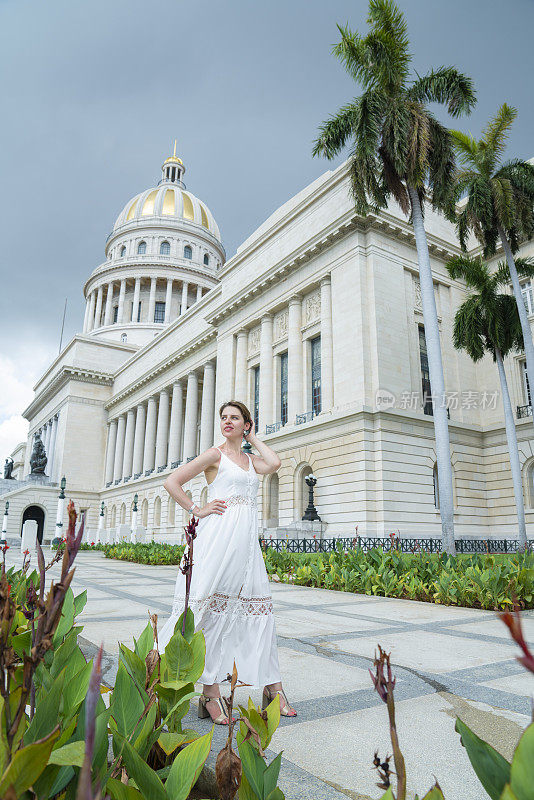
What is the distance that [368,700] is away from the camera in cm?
327

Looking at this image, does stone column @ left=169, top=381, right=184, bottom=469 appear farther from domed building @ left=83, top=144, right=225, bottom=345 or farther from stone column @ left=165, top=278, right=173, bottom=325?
stone column @ left=165, top=278, right=173, bottom=325

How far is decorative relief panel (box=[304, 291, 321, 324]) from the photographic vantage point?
92.6ft

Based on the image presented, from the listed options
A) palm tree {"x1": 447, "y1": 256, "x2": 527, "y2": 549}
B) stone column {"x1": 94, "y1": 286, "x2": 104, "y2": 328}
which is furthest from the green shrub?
stone column {"x1": 94, "y1": 286, "x2": 104, "y2": 328}

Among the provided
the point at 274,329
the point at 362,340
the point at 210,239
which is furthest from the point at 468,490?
the point at 210,239

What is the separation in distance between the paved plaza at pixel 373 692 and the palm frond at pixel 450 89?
1675cm

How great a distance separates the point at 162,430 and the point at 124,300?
94.7ft

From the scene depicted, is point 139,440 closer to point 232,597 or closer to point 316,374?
point 316,374

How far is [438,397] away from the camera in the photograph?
57.2 ft

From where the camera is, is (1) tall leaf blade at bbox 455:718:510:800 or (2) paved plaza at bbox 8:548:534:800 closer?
(1) tall leaf blade at bbox 455:718:510:800

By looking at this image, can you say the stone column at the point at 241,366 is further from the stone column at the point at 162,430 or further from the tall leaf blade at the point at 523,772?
the tall leaf blade at the point at 523,772

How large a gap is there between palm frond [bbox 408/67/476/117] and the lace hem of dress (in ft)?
63.5

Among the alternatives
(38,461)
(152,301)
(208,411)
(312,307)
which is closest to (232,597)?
Result: (312,307)

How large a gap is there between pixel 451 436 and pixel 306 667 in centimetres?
2364

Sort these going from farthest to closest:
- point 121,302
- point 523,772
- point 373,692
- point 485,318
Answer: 1. point 121,302
2. point 485,318
3. point 373,692
4. point 523,772
